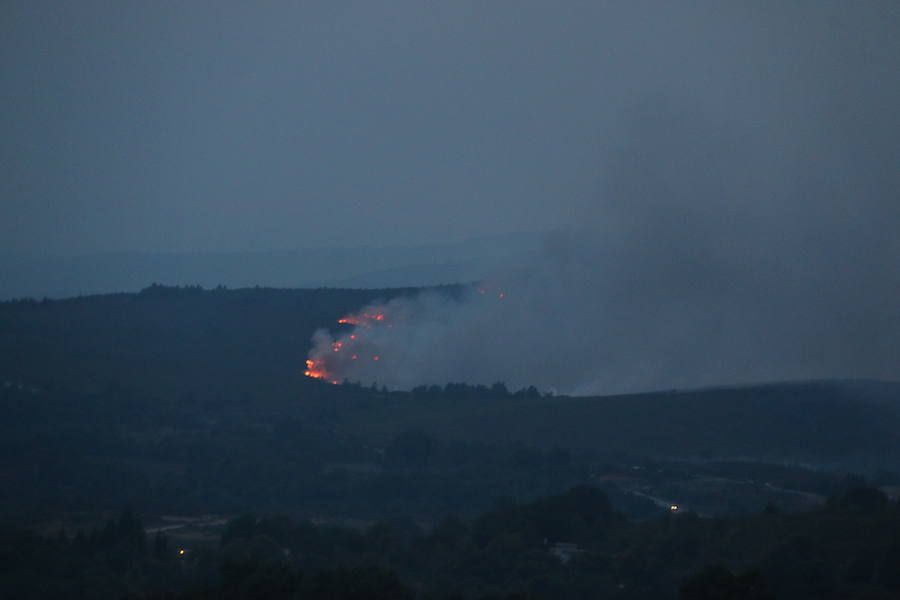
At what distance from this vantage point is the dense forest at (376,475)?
89.0 ft

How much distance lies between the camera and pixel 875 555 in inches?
999

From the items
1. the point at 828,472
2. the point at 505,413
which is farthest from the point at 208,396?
the point at 828,472

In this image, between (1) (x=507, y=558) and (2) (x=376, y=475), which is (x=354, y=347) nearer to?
(2) (x=376, y=475)

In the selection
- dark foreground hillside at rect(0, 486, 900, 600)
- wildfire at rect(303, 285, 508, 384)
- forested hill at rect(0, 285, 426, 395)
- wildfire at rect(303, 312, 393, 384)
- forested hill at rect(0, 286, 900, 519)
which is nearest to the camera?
dark foreground hillside at rect(0, 486, 900, 600)

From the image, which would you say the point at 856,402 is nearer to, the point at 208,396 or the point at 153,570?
the point at 208,396

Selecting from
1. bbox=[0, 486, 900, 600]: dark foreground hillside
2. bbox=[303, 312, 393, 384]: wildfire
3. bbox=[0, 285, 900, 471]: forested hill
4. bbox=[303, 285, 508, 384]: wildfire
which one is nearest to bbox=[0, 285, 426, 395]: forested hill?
bbox=[0, 285, 900, 471]: forested hill

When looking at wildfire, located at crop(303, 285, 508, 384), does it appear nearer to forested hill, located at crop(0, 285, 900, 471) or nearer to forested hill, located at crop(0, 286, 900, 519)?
forested hill, located at crop(0, 285, 900, 471)

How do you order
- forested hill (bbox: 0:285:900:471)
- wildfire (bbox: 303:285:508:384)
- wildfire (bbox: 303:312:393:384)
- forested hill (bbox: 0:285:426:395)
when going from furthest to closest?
1. wildfire (bbox: 303:285:508:384)
2. wildfire (bbox: 303:312:393:384)
3. forested hill (bbox: 0:285:426:395)
4. forested hill (bbox: 0:285:900:471)

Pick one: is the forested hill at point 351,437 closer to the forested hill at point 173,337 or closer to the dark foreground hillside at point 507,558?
the forested hill at point 173,337

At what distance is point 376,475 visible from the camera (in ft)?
161

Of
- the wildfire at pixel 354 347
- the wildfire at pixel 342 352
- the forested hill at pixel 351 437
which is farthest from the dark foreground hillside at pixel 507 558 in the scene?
the wildfire at pixel 354 347

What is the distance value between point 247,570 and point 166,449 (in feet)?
102

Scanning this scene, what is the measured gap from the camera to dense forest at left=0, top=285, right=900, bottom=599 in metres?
27.1

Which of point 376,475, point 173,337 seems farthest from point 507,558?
point 173,337
